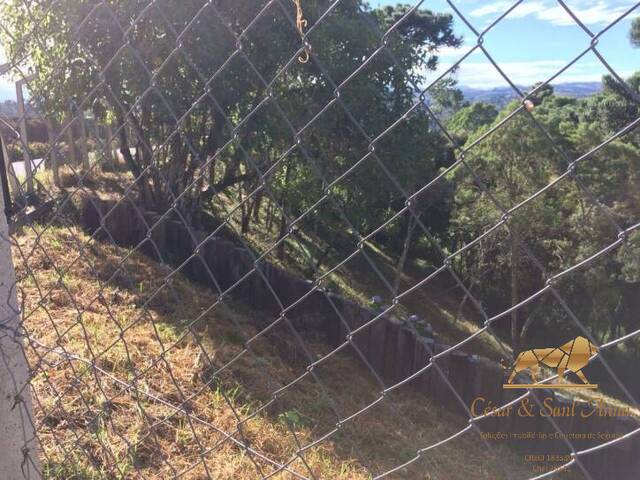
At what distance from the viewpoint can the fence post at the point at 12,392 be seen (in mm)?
1389

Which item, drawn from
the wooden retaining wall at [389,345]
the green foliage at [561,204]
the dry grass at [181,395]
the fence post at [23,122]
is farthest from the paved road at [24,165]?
the green foliage at [561,204]

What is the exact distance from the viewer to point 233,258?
6.62 metres

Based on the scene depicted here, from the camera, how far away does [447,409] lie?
5875 millimetres

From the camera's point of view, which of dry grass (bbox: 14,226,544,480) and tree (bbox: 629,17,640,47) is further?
dry grass (bbox: 14,226,544,480)

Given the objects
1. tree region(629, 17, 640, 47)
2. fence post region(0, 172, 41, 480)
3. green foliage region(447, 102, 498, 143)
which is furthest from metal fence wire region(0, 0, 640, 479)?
green foliage region(447, 102, 498, 143)

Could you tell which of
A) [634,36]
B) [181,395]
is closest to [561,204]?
[634,36]

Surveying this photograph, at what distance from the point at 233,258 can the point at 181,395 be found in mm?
5031

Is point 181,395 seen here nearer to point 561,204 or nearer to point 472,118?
point 561,204

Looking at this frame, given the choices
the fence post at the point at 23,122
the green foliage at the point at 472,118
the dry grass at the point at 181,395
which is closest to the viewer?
the fence post at the point at 23,122

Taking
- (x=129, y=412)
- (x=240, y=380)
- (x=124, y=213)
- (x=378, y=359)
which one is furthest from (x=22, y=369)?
(x=124, y=213)

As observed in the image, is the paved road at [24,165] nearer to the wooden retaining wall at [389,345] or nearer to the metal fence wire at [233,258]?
the metal fence wire at [233,258]

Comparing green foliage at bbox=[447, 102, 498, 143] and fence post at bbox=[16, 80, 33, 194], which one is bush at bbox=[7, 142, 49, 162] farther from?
green foliage at bbox=[447, 102, 498, 143]

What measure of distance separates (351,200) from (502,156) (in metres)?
2.49

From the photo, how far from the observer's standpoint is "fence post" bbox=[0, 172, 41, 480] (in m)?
1.39
